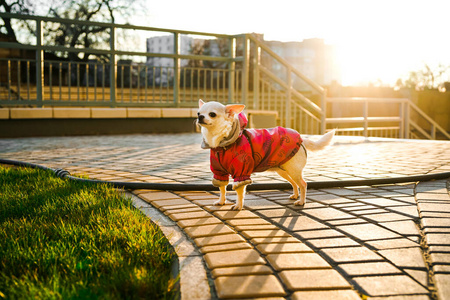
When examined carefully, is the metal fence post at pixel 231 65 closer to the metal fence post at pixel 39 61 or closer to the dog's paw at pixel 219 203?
the metal fence post at pixel 39 61

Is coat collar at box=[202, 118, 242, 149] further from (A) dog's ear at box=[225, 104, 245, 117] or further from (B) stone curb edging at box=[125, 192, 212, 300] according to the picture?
(B) stone curb edging at box=[125, 192, 212, 300]

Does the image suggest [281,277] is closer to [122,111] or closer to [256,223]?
[256,223]

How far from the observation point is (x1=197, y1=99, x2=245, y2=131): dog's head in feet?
10.8

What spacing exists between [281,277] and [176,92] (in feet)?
31.2

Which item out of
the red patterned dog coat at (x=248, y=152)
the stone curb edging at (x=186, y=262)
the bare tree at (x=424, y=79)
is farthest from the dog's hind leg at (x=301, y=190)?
the bare tree at (x=424, y=79)

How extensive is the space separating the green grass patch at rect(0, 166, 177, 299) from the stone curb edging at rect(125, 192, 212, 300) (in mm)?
57

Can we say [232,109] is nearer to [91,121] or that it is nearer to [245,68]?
[91,121]

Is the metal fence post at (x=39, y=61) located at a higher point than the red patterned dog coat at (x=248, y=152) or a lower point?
higher

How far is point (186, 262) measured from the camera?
7.63ft

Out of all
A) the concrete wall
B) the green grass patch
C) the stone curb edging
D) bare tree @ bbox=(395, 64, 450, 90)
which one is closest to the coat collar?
the stone curb edging

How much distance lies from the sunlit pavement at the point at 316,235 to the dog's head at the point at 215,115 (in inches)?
24.1

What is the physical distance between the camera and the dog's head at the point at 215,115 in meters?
3.29

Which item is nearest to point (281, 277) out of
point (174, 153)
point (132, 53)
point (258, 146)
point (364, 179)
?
point (258, 146)

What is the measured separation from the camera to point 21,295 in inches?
74.6
